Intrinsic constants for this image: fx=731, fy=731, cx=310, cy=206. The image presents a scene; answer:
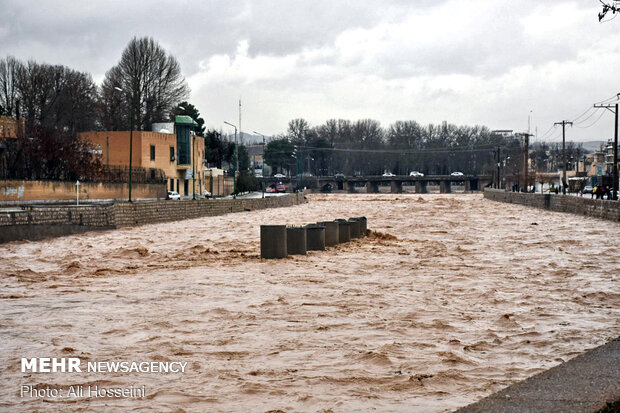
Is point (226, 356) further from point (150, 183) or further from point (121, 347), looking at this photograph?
point (150, 183)

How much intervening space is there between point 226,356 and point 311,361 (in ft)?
4.02

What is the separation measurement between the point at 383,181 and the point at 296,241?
15162cm

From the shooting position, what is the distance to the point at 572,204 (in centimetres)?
5594

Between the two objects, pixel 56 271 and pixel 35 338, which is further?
pixel 56 271

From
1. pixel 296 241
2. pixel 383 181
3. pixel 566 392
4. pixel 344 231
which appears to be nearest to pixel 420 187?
pixel 383 181

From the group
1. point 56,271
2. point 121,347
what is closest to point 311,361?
point 121,347

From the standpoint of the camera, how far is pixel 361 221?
98.9 feet

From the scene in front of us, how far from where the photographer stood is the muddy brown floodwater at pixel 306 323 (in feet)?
28.6

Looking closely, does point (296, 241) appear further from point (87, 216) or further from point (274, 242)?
point (87, 216)

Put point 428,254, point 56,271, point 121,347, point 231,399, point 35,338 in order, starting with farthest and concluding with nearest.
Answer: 1. point 428,254
2. point 56,271
3. point 35,338
4. point 121,347
5. point 231,399

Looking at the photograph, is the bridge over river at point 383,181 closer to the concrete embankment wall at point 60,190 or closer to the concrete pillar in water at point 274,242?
the concrete embankment wall at point 60,190

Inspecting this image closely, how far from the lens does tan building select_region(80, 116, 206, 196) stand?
75375mm

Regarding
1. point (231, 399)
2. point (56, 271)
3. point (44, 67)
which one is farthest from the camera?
point (44, 67)

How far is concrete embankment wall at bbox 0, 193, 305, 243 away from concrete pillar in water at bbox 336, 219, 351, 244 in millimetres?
13089
